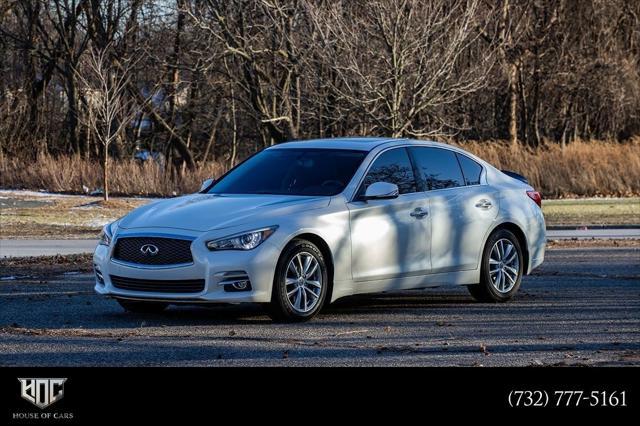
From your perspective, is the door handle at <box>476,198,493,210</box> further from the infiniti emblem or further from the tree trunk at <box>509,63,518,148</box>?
the tree trunk at <box>509,63,518,148</box>

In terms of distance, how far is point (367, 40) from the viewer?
3453 cm

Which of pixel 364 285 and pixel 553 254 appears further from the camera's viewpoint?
pixel 553 254

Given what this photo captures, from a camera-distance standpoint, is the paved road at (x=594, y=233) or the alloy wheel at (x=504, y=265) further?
the paved road at (x=594, y=233)

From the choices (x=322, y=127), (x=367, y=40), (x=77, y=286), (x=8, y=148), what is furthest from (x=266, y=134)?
(x=77, y=286)

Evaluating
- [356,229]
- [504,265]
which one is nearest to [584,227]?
[504,265]

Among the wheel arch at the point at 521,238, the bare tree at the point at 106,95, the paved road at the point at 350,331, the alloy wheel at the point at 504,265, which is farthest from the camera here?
the bare tree at the point at 106,95

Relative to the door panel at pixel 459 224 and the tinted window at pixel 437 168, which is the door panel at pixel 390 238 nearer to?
the door panel at pixel 459 224

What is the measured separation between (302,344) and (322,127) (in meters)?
34.0

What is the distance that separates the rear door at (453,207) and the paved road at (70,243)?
335 inches

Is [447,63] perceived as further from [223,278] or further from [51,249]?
[223,278]

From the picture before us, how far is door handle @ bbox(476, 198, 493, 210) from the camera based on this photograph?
12.4 metres

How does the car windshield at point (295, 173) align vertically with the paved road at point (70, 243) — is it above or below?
above
